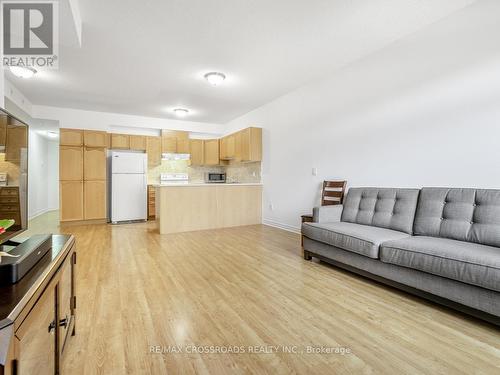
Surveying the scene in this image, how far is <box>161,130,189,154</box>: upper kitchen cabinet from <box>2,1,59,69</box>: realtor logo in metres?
3.20

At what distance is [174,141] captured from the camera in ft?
21.7

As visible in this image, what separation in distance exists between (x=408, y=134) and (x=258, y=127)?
3.30 meters

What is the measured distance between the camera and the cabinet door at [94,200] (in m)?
5.60

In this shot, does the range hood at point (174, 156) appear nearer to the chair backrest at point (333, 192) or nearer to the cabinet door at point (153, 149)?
the cabinet door at point (153, 149)

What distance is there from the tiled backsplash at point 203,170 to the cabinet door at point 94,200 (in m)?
1.16

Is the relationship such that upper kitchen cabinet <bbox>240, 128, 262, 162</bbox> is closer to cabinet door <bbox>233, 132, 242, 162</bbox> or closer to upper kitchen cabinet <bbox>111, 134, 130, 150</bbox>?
cabinet door <bbox>233, 132, 242, 162</bbox>

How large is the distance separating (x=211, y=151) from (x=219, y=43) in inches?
156

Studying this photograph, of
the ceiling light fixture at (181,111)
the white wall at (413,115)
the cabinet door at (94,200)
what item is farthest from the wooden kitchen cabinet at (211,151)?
the white wall at (413,115)

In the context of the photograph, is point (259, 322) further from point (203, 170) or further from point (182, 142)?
point (203, 170)

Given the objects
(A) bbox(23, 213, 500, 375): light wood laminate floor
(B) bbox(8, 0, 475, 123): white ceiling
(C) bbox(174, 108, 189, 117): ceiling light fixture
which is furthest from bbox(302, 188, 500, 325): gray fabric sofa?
(C) bbox(174, 108, 189, 117): ceiling light fixture

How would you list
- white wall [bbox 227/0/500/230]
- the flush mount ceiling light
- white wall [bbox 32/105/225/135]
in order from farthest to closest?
white wall [bbox 32/105/225/135] → the flush mount ceiling light → white wall [bbox 227/0/500/230]

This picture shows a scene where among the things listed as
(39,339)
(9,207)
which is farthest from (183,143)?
(39,339)

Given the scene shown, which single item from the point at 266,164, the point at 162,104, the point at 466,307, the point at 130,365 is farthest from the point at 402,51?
the point at 162,104

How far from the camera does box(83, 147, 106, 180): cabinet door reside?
5.60 metres
